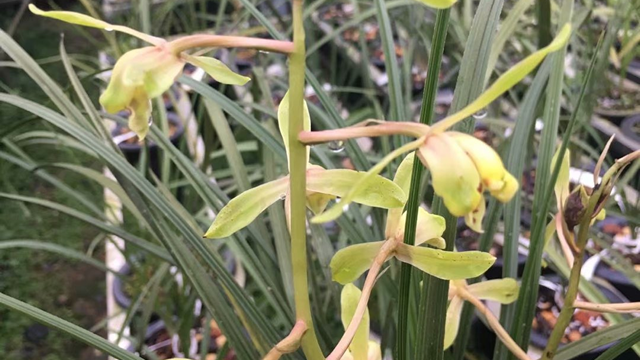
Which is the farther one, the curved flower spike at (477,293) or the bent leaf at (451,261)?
the curved flower spike at (477,293)

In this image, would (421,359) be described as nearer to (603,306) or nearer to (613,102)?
(603,306)

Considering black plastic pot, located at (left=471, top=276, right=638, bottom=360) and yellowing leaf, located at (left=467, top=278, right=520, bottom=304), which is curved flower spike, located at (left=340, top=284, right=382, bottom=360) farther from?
black plastic pot, located at (left=471, top=276, right=638, bottom=360)

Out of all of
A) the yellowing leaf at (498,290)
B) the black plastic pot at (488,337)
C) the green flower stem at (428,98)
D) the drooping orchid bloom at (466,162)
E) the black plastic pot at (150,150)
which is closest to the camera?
the drooping orchid bloom at (466,162)

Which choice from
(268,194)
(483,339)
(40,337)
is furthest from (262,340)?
(40,337)

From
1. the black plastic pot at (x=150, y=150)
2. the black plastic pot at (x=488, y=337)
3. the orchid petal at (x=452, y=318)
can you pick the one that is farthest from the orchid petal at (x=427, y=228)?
the black plastic pot at (x=150, y=150)

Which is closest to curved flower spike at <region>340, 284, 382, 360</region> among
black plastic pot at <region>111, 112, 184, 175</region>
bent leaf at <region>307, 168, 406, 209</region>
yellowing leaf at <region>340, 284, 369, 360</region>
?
yellowing leaf at <region>340, 284, 369, 360</region>

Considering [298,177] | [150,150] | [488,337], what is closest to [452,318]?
[298,177]

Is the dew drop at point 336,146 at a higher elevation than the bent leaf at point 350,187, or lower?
lower

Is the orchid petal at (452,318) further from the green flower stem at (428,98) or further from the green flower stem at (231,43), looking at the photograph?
the green flower stem at (231,43)

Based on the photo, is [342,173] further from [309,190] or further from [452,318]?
[452,318]
